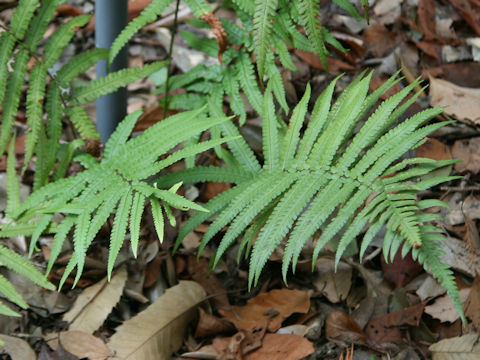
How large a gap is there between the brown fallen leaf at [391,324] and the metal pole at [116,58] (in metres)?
1.38

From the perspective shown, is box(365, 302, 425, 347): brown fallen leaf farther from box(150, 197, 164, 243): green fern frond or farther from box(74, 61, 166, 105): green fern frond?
box(74, 61, 166, 105): green fern frond

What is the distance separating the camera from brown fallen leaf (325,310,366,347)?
7.12 feet

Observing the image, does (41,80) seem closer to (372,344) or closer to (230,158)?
(230,158)

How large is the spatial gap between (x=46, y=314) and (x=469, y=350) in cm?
158

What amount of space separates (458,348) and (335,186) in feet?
2.26

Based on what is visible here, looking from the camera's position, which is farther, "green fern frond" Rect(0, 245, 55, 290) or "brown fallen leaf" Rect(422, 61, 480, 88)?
"brown fallen leaf" Rect(422, 61, 480, 88)

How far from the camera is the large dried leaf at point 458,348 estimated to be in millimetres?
1995

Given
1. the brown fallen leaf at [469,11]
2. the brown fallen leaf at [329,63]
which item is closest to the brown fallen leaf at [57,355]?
the brown fallen leaf at [329,63]

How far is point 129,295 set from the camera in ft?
7.93

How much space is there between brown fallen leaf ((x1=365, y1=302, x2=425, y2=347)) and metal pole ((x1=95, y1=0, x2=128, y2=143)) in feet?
4.53

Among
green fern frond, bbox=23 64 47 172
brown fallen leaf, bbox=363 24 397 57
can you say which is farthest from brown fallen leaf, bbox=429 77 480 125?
green fern frond, bbox=23 64 47 172

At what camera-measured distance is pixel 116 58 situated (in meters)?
2.53

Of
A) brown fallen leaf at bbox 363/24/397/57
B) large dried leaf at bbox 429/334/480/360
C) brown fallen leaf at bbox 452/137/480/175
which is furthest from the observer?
brown fallen leaf at bbox 363/24/397/57

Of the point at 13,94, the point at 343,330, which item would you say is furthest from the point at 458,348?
the point at 13,94
